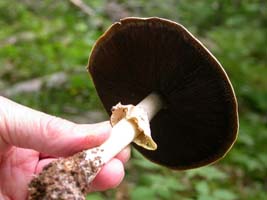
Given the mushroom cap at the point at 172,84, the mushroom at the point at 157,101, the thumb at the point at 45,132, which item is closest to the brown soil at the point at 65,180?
the mushroom at the point at 157,101

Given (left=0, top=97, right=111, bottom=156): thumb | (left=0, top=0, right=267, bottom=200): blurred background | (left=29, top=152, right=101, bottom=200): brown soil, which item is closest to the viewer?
(left=29, top=152, right=101, bottom=200): brown soil

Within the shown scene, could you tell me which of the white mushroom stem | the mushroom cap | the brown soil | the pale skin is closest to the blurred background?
the mushroom cap

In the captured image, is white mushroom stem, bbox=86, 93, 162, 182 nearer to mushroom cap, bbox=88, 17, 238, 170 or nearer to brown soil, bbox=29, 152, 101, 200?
brown soil, bbox=29, 152, 101, 200

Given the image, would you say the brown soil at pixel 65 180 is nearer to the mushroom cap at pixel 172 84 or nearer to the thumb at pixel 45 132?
the thumb at pixel 45 132

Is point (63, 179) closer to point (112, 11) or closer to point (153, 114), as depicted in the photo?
point (153, 114)

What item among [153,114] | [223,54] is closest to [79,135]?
[153,114]

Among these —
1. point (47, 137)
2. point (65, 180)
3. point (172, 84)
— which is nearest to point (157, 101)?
point (172, 84)

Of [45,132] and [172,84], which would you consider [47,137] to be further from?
[172,84]
